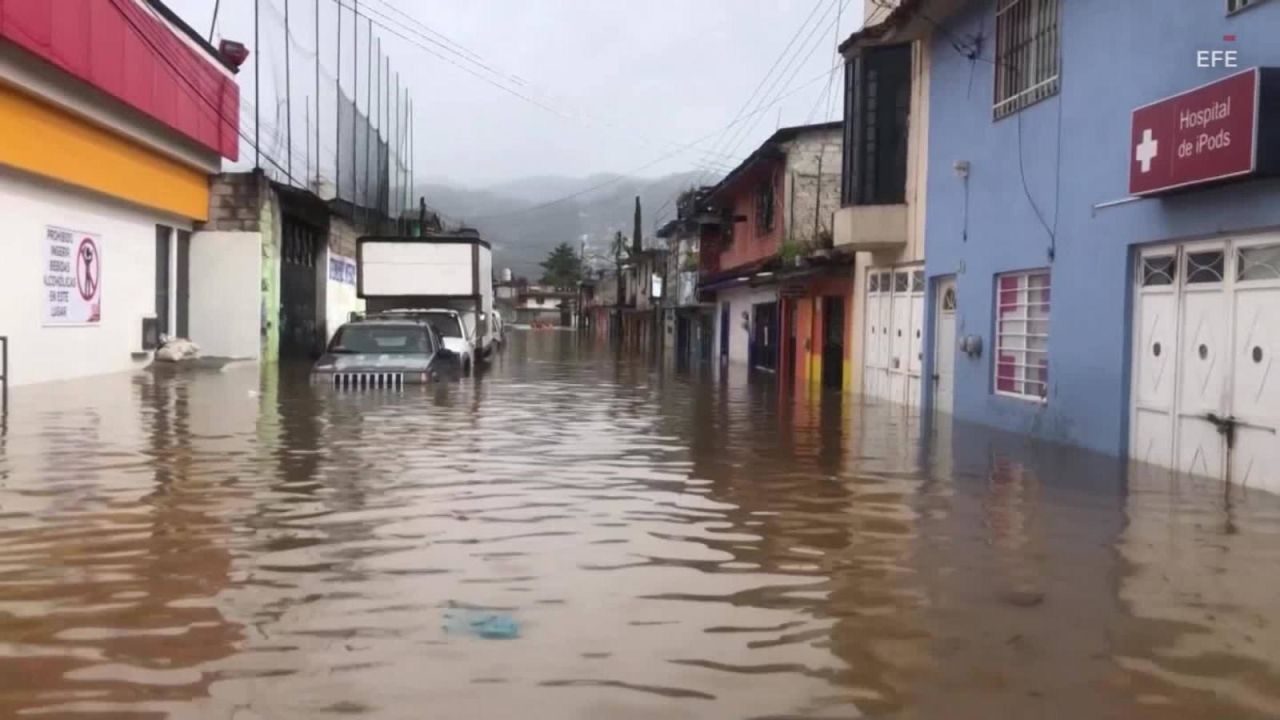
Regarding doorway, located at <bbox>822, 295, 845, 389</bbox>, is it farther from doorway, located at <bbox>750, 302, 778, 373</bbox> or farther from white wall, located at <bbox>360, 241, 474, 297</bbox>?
white wall, located at <bbox>360, 241, 474, 297</bbox>

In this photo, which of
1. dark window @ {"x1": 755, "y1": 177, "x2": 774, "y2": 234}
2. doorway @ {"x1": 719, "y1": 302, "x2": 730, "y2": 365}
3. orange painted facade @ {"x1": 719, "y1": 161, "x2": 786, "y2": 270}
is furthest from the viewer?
doorway @ {"x1": 719, "y1": 302, "x2": 730, "y2": 365}

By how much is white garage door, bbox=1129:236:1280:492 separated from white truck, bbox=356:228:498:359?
19.4 metres

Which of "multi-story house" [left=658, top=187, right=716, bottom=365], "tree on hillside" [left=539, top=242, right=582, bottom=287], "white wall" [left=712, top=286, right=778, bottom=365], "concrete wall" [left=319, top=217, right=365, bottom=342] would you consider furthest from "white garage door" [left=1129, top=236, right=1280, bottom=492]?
"tree on hillside" [left=539, top=242, right=582, bottom=287]

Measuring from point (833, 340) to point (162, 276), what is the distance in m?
15.4

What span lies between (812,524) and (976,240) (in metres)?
9.98

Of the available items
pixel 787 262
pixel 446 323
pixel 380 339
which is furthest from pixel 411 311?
pixel 787 262

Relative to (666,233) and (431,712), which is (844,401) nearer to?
(431,712)

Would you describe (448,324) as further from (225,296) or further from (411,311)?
(225,296)

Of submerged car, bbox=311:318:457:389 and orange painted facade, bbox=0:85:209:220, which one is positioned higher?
orange painted facade, bbox=0:85:209:220

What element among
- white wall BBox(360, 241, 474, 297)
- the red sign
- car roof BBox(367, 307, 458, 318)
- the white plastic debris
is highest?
the red sign

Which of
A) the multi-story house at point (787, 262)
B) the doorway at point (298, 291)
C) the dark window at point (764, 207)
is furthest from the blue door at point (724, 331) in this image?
the doorway at point (298, 291)

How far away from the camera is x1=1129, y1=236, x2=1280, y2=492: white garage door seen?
35.2ft

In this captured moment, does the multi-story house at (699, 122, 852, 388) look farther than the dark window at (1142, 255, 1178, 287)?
Yes

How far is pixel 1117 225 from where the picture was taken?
13.3m
